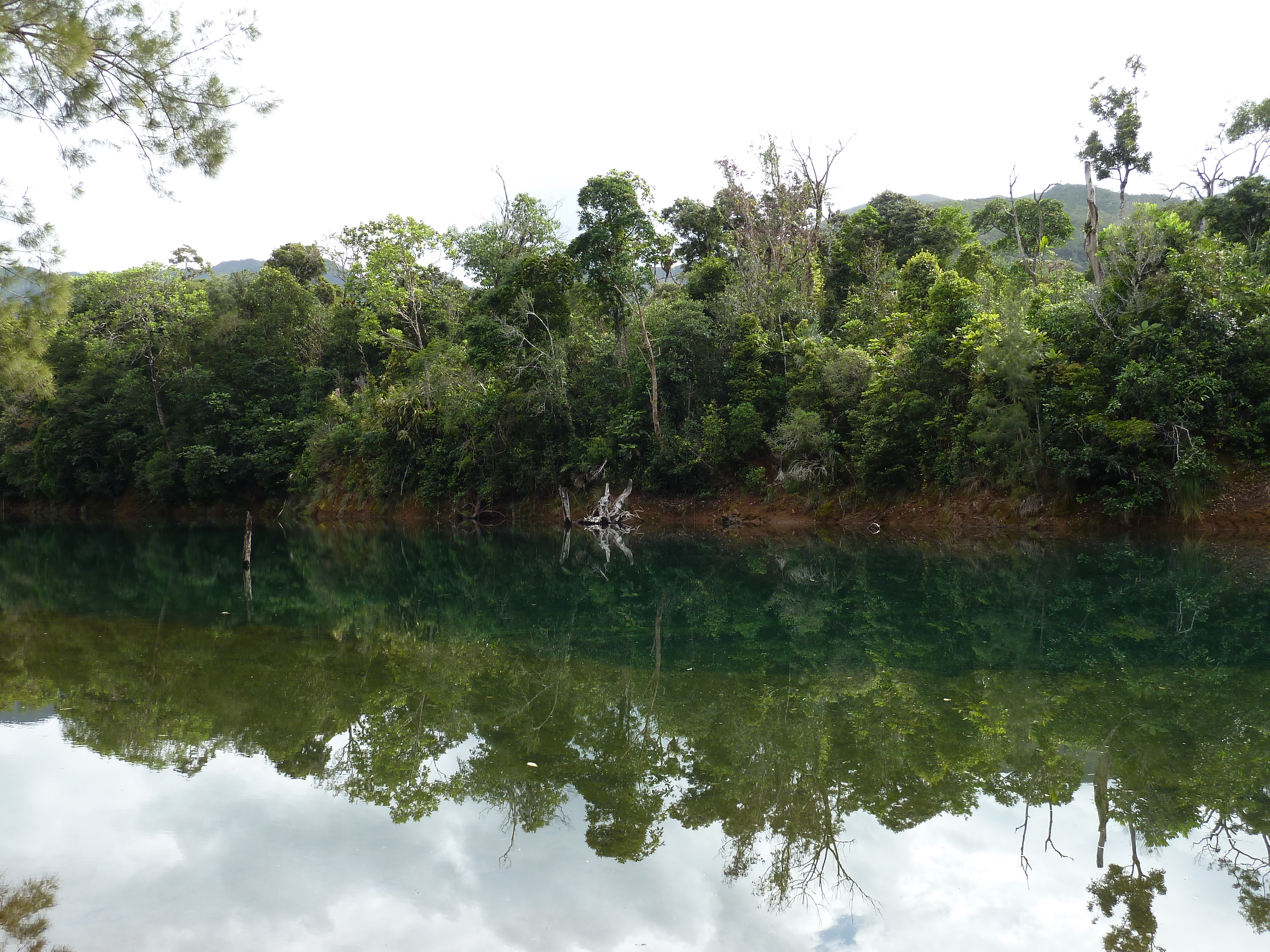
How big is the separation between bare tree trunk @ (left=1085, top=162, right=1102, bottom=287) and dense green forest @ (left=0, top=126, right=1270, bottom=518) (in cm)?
47

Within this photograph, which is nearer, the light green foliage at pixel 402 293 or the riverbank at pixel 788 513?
the riverbank at pixel 788 513

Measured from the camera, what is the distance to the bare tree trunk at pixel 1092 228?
2722cm

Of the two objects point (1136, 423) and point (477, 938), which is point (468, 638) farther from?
point (1136, 423)

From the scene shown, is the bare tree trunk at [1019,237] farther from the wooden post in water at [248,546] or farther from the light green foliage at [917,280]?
the wooden post in water at [248,546]

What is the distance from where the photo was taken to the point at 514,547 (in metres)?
26.6

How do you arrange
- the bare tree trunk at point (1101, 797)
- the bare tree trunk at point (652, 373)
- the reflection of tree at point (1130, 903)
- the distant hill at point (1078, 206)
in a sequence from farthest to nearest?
the distant hill at point (1078, 206) → the bare tree trunk at point (652, 373) → the bare tree trunk at point (1101, 797) → the reflection of tree at point (1130, 903)

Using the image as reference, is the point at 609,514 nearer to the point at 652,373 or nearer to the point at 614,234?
the point at 652,373

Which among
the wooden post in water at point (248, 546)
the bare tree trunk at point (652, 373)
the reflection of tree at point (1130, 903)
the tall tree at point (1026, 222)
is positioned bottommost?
the wooden post in water at point (248, 546)

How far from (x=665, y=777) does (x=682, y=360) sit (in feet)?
88.7

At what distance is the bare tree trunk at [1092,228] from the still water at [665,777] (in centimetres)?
1728

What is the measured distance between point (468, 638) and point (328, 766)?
5360 millimetres

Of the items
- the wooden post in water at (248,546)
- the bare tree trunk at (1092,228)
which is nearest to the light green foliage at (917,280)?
the bare tree trunk at (1092,228)

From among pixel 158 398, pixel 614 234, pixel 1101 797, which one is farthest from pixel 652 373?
pixel 158 398

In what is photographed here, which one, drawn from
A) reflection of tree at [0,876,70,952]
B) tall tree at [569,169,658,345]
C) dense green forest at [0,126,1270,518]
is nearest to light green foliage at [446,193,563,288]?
dense green forest at [0,126,1270,518]
